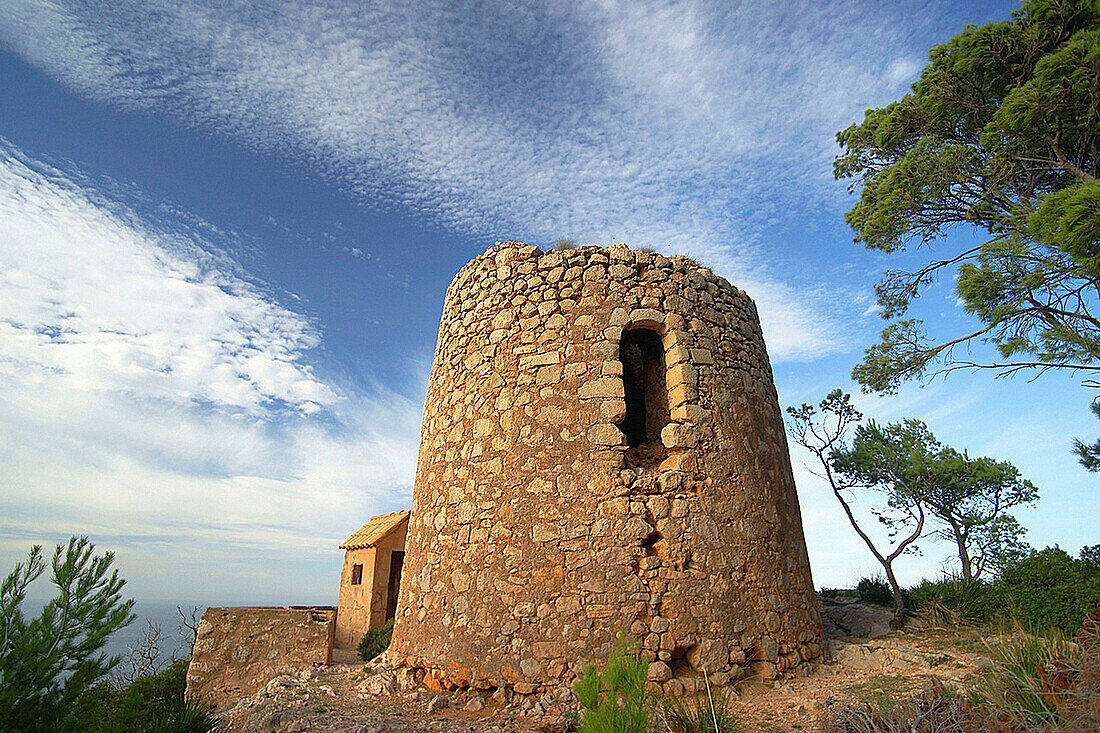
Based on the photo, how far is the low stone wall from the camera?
9.17 metres

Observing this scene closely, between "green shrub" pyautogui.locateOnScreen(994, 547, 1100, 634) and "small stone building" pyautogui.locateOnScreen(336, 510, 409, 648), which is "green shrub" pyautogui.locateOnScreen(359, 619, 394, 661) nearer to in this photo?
"small stone building" pyautogui.locateOnScreen(336, 510, 409, 648)

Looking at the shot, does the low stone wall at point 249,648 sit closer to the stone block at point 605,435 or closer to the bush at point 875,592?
the stone block at point 605,435

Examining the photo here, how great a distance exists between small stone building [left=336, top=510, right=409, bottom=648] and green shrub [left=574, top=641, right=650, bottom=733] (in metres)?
10.2

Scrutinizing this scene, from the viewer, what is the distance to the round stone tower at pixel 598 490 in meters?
6.20

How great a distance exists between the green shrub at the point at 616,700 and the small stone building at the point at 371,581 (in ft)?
33.4

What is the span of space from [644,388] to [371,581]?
9445 mm

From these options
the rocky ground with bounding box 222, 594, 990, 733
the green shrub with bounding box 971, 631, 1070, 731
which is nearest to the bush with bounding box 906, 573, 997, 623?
the rocky ground with bounding box 222, 594, 990, 733

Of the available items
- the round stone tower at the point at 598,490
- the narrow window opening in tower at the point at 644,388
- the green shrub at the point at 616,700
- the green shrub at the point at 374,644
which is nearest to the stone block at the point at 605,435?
the round stone tower at the point at 598,490

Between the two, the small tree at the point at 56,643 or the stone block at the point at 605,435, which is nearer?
the small tree at the point at 56,643

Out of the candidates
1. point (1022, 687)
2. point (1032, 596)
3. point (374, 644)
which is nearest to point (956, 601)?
point (1032, 596)

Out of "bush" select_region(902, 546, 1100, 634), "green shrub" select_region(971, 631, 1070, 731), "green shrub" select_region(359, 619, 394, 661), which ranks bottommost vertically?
"green shrub" select_region(971, 631, 1070, 731)

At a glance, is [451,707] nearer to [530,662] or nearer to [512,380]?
[530,662]

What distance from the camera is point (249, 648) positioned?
31.0 ft

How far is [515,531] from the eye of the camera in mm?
6621
